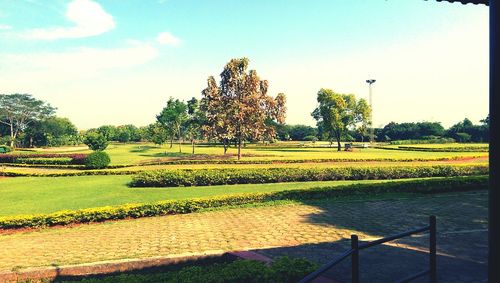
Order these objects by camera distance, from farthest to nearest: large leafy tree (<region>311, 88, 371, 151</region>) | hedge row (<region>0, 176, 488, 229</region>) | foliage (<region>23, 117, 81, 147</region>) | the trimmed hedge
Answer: foliage (<region>23, 117, 81, 147</region>), large leafy tree (<region>311, 88, 371, 151</region>), the trimmed hedge, hedge row (<region>0, 176, 488, 229</region>)

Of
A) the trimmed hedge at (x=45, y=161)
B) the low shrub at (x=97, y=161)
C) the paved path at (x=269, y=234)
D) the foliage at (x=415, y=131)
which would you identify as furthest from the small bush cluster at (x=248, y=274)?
the foliage at (x=415, y=131)

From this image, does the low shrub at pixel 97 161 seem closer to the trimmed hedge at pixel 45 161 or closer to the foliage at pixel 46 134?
the trimmed hedge at pixel 45 161

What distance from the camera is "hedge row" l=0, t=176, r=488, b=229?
36.1 feet

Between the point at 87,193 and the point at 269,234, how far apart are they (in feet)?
35.7

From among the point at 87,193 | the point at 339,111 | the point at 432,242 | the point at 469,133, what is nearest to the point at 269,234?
the point at 432,242

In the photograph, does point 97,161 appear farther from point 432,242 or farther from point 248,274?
point 432,242

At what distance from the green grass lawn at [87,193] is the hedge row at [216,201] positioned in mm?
2200

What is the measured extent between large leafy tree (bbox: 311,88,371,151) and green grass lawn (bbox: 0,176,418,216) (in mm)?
34054

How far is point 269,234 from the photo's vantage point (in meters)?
8.99

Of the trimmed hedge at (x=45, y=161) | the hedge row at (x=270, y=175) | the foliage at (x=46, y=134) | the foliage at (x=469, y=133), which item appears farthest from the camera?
the foliage at (x=46, y=134)

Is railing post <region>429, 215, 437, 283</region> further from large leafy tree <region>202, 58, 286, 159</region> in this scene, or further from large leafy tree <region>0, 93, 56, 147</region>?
large leafy tree <region>0, 93, 56, 147</region>

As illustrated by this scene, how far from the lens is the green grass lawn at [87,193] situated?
1396 centimetres

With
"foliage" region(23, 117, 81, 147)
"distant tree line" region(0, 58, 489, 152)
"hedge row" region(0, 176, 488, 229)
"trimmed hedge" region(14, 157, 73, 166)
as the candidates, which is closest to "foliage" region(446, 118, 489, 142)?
"distant tree line" region(0, 58, 489, 152)

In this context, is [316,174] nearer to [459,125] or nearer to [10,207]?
[10,207]
